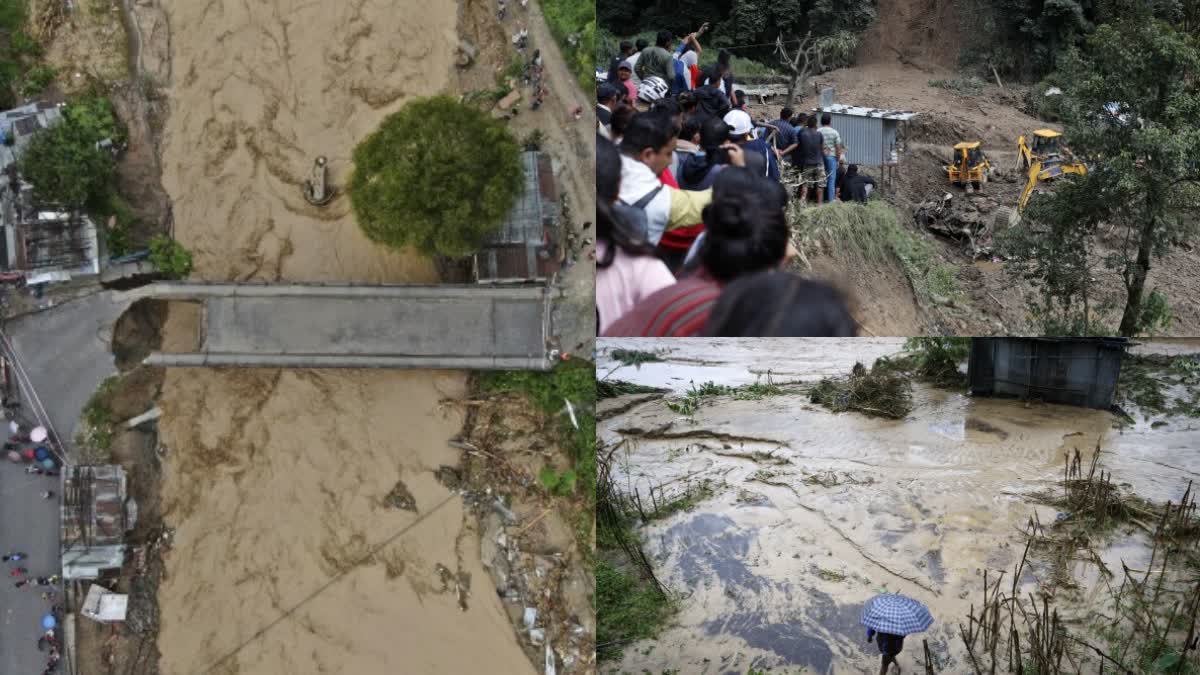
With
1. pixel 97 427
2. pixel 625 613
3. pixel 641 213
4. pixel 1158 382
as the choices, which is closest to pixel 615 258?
pixel 641 213

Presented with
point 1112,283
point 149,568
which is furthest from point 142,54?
point 1112,283

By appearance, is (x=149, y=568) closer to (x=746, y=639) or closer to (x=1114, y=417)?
(x=746, y=639)

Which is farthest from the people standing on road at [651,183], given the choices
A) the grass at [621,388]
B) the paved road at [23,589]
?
the paved road at [23,589]

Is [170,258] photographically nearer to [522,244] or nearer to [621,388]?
[522,244]

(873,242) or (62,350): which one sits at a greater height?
(873,242)

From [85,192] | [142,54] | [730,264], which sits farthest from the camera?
[142,54]

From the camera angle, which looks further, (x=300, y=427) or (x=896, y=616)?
(x=300, y=427)
